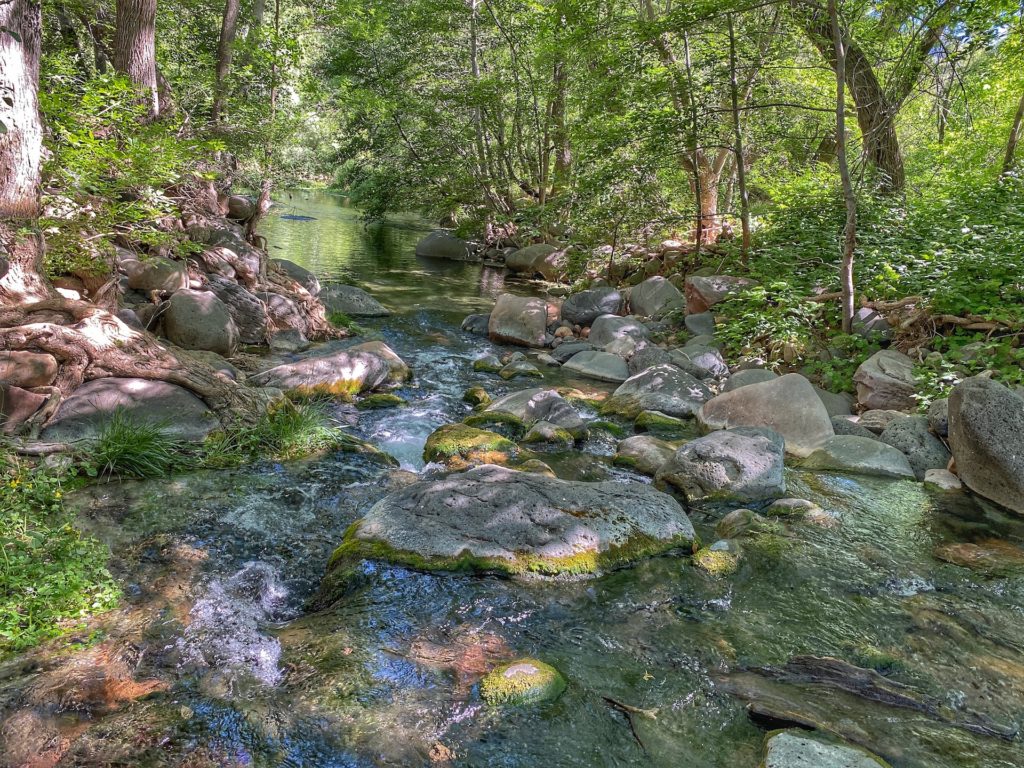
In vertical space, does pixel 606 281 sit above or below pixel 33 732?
above

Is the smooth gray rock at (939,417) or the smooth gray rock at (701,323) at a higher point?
the smooth gray rock at (701,323)

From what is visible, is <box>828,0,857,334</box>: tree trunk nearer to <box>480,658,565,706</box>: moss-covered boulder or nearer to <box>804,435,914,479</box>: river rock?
<box>804,435,914,479</box>: river rock

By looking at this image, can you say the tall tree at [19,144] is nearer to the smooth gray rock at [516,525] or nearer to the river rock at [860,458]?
the smooth gray rock at [516,525]

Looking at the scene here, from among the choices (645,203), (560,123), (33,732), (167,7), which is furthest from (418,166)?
(33,732)

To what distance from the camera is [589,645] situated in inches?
133

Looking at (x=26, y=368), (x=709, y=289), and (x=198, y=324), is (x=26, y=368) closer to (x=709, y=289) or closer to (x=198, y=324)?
(x=198, y=324)

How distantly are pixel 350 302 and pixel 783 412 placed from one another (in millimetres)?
8407

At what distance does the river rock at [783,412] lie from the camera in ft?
21.3

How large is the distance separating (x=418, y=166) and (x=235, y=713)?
1910cm

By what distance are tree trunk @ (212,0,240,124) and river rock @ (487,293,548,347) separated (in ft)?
21.9

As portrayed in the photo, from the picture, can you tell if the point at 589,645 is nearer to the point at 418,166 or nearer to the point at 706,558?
the point at 706,558

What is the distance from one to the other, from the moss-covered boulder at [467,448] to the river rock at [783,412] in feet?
8.41

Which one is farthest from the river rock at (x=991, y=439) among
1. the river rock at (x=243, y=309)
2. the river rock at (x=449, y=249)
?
the river rock at (x=449, y=249)

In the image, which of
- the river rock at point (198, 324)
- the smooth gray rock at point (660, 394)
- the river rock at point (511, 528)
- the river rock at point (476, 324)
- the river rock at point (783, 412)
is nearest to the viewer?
the river rock at point (511, 528)
